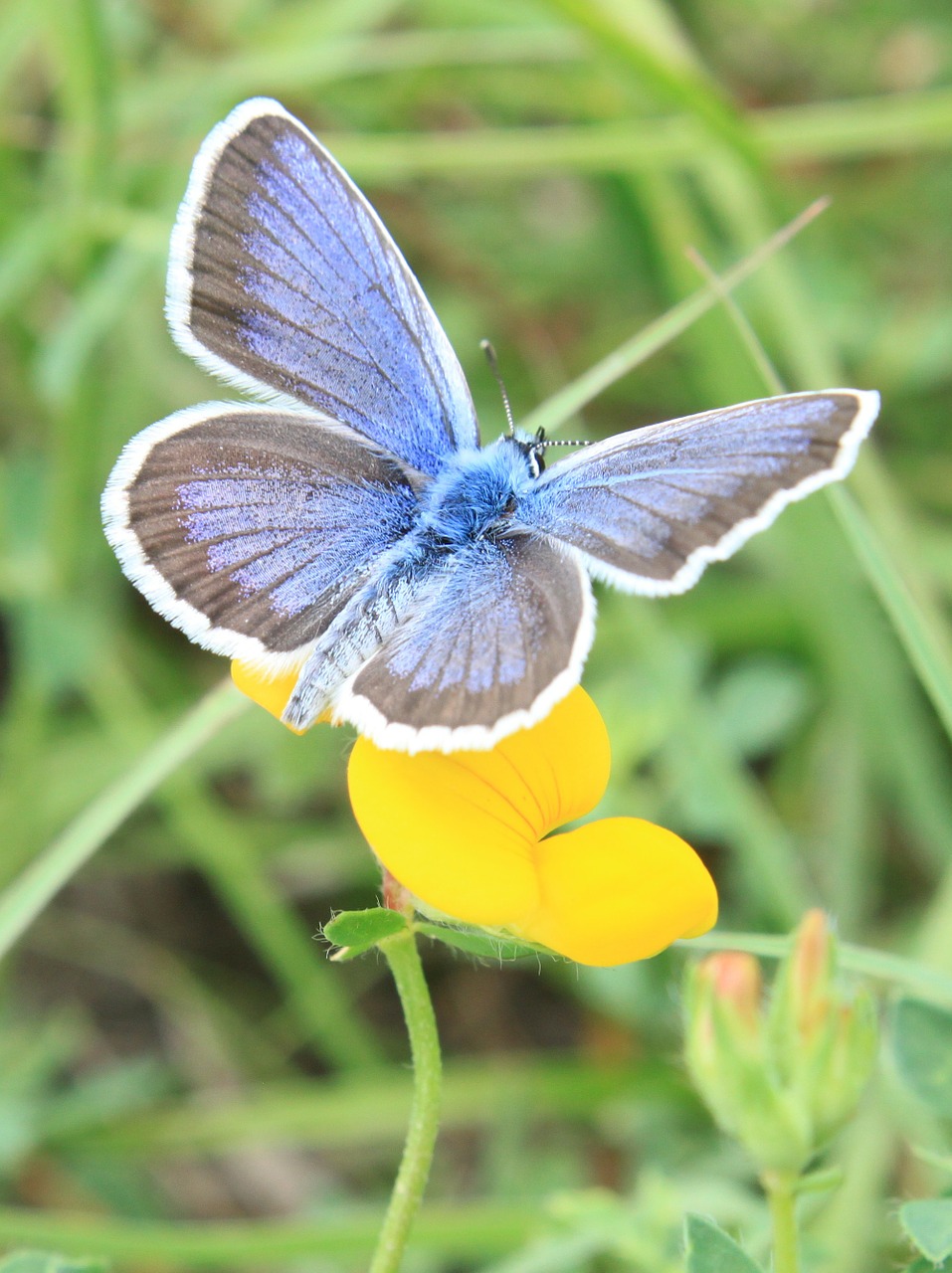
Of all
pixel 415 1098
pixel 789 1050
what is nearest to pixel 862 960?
pixel 789 1050

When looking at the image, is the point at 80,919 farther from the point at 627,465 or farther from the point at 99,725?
the point at 627,465

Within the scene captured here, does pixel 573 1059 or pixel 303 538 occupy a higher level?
pixel 303 538

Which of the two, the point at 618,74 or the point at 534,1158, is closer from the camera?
the point at 534,1158

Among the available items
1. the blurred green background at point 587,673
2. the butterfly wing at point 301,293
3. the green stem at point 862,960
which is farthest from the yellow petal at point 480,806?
the blurred green background at point 587,673

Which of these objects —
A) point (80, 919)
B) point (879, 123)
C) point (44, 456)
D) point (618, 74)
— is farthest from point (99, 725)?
point (879, 123)

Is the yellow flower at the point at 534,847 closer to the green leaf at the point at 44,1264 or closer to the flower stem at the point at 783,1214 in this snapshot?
the flower stem at the point at 783,1214

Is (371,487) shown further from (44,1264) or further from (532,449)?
(44,1264)
